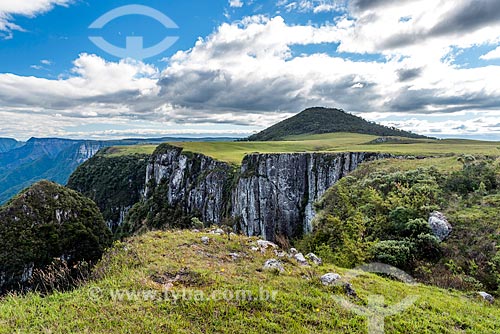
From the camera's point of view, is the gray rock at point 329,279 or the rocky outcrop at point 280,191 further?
the rocky outcrop at point 280,191

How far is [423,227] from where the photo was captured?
45.8 ft

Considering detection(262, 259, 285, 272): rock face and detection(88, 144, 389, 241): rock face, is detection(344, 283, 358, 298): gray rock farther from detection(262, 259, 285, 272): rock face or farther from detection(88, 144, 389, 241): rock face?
detection(88, 144, 389, 241): rock face

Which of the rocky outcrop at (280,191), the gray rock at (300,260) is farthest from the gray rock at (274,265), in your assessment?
the rocky outcrop at (280,191)

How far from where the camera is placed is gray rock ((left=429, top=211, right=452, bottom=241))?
13.7 meters

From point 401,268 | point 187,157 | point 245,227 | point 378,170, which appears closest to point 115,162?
point 187,157

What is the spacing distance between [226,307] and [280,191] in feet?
123

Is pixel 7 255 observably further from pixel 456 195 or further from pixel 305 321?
pixel 456 195

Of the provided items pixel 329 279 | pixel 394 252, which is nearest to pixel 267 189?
pixel 394 252

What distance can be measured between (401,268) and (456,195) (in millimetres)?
7621

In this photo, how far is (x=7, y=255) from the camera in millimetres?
8453

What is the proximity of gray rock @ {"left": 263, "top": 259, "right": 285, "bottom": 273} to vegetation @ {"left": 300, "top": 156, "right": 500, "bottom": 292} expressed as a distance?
4325mm

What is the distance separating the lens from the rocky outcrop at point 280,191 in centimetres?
4231

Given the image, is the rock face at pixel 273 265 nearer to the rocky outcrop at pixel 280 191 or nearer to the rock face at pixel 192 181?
the rocky outcrop at pixel 280 191

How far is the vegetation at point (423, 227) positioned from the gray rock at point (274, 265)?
4325mm
